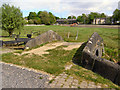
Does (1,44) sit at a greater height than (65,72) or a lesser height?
greater

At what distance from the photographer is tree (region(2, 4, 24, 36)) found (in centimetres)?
1967

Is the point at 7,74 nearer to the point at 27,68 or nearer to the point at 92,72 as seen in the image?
the point at 27,68

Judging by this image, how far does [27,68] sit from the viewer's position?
6.48 metres

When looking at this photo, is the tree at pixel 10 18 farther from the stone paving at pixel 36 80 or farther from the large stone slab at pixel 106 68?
the large stone slab at pixel 106 68

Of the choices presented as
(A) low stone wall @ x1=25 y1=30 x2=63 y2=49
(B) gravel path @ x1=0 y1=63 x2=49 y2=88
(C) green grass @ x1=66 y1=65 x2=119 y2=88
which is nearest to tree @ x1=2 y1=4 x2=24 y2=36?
(A) low stone wall @ x1=25 y1=30 x2=63 y2=49

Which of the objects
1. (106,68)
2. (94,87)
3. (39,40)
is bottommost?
(94,87)

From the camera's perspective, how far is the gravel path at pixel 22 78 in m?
4.92

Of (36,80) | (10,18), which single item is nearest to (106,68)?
(36,80)

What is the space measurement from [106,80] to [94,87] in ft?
3.16

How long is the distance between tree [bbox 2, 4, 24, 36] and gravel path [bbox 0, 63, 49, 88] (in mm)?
15301

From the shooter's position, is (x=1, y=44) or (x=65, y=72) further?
(x=1, y=44)

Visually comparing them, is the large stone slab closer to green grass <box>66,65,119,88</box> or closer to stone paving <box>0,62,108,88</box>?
green grass <box>66,65,119,88</box>

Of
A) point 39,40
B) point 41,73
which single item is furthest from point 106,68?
point 39,40

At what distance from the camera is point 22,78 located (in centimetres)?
543
